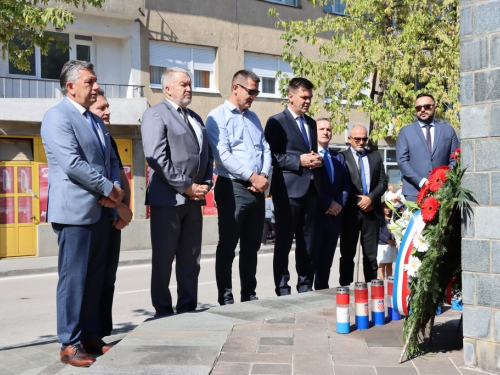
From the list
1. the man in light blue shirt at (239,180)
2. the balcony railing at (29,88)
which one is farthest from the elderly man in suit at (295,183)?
the balcony railing at (29,88)

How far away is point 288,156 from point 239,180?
867mm

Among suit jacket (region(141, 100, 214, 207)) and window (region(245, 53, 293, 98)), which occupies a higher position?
window (region(245, 53, 293, 98))

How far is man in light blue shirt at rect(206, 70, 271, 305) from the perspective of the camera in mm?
7258

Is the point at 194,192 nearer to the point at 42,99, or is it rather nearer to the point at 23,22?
the point at 23,22

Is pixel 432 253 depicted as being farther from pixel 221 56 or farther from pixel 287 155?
pixel 221 56

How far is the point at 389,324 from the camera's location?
6.05 meters

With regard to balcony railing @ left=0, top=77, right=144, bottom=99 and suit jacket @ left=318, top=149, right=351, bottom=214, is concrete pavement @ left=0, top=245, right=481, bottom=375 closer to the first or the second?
suit jacket @ left=318, top=149, right=351, bottom=214

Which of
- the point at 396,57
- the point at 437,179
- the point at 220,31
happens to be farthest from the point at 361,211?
the point at 220,31

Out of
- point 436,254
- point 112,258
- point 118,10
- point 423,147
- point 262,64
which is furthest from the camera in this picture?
point 262,64

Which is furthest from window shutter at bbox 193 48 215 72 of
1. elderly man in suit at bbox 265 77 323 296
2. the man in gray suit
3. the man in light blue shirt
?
the man in gray suit

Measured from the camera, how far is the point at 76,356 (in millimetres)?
5363

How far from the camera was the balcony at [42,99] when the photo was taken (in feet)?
61.2

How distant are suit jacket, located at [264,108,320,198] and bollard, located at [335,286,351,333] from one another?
2372 mm

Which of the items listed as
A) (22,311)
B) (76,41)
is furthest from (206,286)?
(76,41)
